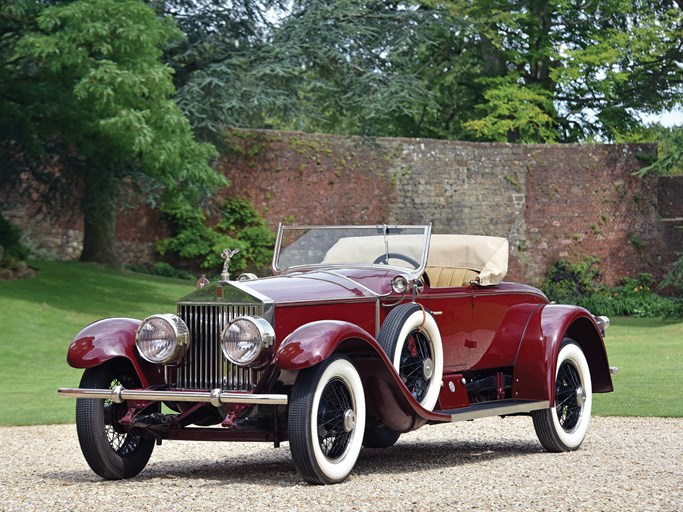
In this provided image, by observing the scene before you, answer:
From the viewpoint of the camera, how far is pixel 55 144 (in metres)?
22.2

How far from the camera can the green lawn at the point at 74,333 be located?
1144cm

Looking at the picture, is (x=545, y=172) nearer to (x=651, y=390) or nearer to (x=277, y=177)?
(x=277, y=177)

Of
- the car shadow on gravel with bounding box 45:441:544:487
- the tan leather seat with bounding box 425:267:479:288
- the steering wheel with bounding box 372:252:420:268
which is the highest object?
the steering wheel with bounding box 372:252:420:268

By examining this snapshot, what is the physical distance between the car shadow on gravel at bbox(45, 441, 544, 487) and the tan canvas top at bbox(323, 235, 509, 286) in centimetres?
122

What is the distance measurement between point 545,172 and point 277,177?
21.8ft

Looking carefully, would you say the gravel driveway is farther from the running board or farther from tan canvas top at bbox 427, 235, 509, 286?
tan canvas top at bbox 427, 235, 509, 286

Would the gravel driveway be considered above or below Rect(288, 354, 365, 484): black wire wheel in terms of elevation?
Answer: below

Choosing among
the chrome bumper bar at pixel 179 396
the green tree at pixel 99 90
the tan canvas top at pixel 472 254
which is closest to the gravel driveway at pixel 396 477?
the chrome bumper bar at pixel 179 396

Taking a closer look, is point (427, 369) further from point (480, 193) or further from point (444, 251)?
point (480, 193)

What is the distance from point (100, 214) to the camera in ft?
75.5

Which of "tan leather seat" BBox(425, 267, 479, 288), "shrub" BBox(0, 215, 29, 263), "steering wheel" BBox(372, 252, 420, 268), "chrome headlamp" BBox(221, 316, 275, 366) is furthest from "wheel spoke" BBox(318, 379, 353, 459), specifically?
"shrub" BBox(0, 215, 29, 263)

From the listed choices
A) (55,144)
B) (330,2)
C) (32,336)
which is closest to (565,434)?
(32,336)

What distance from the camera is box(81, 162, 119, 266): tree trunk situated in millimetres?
22312

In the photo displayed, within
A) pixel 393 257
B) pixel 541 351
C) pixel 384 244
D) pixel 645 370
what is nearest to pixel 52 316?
pixel 645 370
